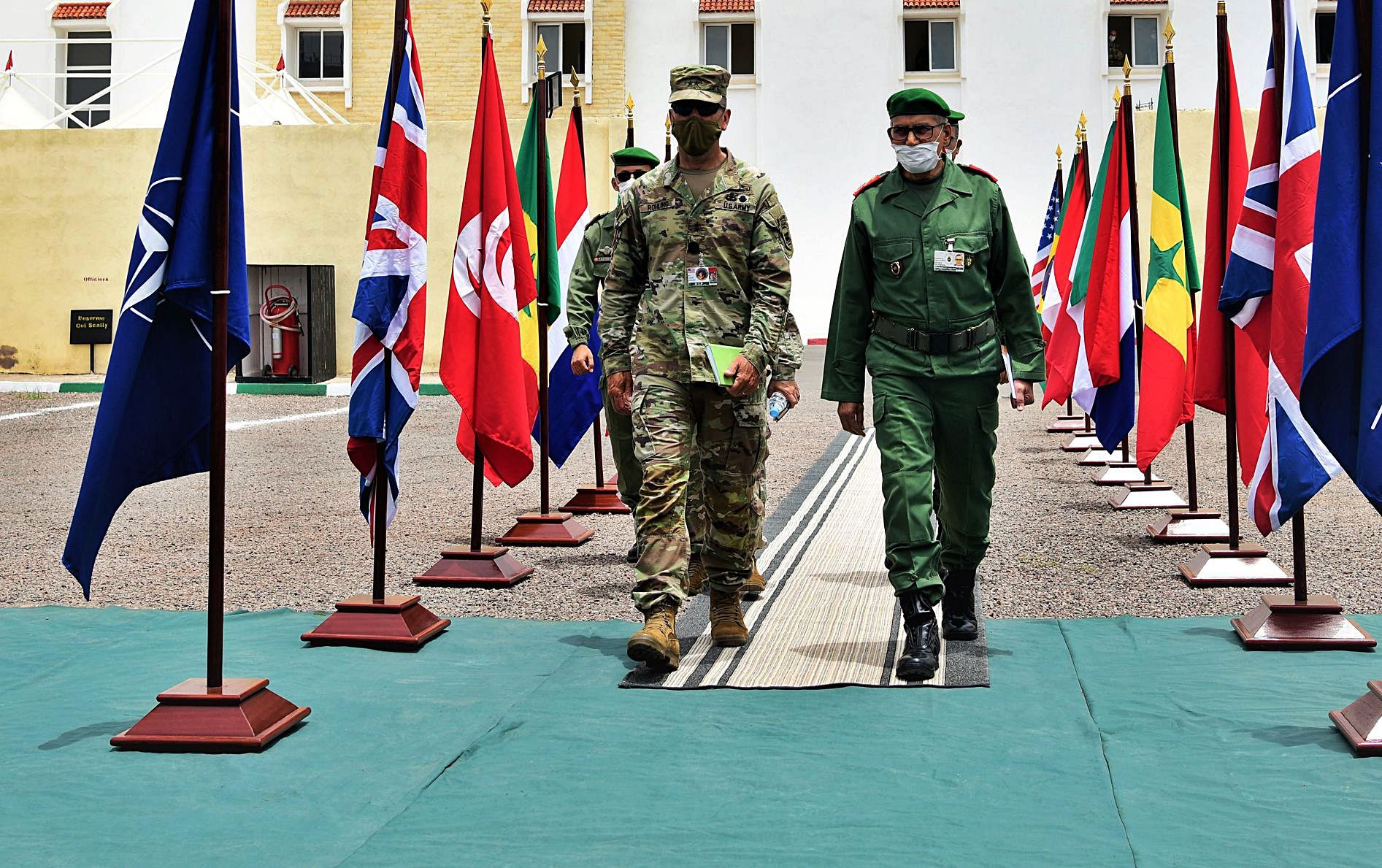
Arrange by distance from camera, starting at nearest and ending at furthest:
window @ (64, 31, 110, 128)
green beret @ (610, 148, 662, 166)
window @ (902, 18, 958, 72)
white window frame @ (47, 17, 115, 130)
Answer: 1. green beret @ (610, 148, 662, 166)
2. window @ (902, 18, 958, 72)
3. white window frame @ (47, 17, 115, 130)
4. window @ (64, 31, 110, 128)

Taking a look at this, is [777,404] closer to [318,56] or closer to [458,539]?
[458,539]

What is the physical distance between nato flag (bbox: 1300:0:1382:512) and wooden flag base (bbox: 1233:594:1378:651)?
1.31 metres

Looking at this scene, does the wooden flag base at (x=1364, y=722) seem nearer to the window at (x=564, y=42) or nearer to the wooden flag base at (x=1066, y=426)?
the wooden flag base at (x=1066, y=426)

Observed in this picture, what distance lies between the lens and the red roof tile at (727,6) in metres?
34.4

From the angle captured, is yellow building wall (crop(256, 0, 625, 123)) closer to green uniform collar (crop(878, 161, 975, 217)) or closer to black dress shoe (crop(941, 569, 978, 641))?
green uniform collar (crop(878, 161, 975, 217))

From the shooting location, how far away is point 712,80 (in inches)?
235

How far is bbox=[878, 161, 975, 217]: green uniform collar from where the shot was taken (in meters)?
6.02

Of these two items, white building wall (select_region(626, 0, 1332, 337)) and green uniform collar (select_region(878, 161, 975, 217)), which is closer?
green uniform collar (select_region(878, 161, 975, 217))

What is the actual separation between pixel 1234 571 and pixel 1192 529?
1.47m

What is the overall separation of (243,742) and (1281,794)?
10.4 feet

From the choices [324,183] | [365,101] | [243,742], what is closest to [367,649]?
[243,742]

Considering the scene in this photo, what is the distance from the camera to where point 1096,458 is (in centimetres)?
1428

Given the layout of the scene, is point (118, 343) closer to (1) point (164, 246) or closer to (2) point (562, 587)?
(1) point (164, 246)

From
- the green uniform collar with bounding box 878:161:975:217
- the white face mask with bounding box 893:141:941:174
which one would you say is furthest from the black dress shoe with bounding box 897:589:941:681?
the white face mask with bounding box 893:141:941:174
